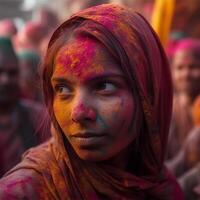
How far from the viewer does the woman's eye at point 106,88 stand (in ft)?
9.62

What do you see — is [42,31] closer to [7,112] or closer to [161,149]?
[7,112]

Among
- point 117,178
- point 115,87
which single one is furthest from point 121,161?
point 115,87

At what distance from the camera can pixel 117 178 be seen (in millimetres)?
3021

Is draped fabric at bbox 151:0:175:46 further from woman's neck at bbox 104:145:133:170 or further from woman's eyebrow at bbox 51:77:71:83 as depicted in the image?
woman's eyebrow at bbox 51:77:71:83

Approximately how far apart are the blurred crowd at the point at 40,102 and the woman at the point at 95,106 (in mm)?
350

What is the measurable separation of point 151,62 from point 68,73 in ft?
1.13

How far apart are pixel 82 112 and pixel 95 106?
0.07 meters

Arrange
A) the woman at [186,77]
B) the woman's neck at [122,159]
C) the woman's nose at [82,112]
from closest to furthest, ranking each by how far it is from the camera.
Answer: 1. the woman's nose at [82,112]
2. the woman's neck at [122,159]
3. the woman at [186,77]

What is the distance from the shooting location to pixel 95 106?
2.92 metres

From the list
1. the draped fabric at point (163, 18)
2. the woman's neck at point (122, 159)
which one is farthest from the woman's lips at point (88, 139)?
the draped fabric at point (163, 18)

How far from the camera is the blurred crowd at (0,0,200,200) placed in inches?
202

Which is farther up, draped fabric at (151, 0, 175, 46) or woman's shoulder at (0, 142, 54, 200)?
draped fabric at (151, 0, 175, 46)

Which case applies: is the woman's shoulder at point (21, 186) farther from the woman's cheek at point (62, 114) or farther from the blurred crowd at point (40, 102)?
the blurred crowd at point (40, 102)

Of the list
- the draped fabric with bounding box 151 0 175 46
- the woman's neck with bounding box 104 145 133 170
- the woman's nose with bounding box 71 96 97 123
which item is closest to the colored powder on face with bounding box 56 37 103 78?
the woman's nose with bounding box 71 96 97 123
